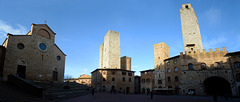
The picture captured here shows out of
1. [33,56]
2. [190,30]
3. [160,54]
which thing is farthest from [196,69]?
[33,56]

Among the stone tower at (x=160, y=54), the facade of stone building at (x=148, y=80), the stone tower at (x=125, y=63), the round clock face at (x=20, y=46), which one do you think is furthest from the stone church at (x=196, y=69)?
the round clock face at (x=20, y=46)

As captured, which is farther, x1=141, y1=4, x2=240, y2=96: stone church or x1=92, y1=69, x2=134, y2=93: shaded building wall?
x1=92, y1=69, x2=134, y2=93: shaded building wall

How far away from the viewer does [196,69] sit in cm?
2916

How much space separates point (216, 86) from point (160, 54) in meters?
15.0

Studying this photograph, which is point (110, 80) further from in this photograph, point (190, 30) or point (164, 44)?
point (190, 30)

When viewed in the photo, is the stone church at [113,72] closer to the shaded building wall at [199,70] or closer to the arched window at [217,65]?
the shaded building wall at [199,70]

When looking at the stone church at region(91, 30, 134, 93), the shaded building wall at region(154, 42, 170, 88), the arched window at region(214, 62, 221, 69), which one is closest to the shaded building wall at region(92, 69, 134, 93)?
the stone church at region(91, 30, 134, 93)

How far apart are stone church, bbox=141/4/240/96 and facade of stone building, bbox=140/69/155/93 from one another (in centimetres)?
367

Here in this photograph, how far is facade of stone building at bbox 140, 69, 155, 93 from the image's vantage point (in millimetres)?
41562

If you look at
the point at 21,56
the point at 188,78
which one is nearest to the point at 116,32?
the point at 188,78

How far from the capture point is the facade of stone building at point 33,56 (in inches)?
824

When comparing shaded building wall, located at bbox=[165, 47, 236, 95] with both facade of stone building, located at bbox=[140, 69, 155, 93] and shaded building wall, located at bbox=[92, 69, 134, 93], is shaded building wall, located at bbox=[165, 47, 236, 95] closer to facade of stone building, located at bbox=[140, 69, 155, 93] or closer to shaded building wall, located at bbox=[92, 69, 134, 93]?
facade of stone building, located at bbox=[140, 69, 155, 93]

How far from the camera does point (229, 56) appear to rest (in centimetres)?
2630

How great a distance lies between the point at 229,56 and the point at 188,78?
8409 mm
